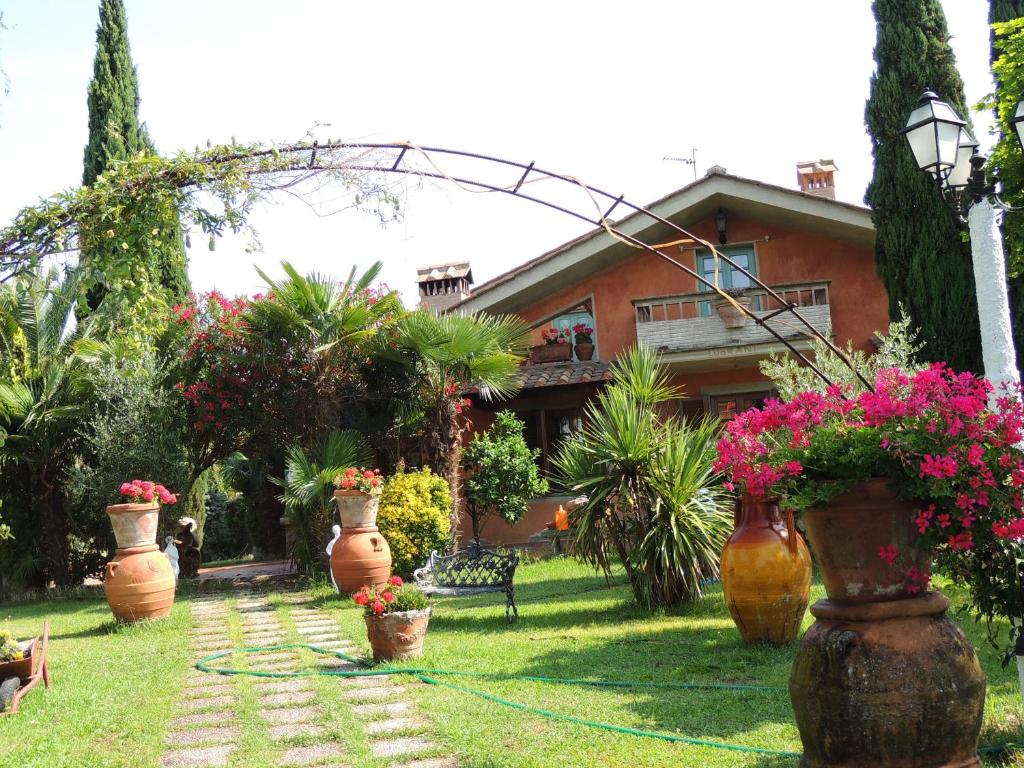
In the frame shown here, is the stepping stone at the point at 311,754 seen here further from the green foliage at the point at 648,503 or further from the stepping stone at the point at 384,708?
the green foliage at the point at 648,503

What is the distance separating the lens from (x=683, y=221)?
17375 mm

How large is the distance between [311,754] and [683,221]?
46.2 feet

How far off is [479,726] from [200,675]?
3.13 meters

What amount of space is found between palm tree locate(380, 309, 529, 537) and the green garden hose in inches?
232

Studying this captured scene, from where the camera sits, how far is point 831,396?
155 inches

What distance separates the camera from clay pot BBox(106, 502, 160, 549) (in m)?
9.91

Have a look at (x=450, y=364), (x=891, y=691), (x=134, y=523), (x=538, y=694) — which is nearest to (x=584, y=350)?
(x=450, y=364)

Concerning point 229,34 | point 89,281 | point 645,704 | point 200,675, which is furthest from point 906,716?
point 200,675

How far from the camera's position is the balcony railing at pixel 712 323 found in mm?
15844

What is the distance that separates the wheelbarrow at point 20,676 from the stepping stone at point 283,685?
5.17 feet

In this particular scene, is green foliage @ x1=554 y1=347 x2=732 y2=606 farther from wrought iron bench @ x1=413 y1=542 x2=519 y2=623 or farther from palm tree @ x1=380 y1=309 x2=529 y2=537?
palm tree @ x1=380 y1=309 x2=529 y2=537

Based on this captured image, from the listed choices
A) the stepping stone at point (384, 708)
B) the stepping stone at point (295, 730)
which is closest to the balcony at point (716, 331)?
the stepping stone at point (384, 708)

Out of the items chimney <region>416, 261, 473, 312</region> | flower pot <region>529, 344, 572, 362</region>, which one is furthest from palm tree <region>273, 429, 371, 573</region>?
chimney <region>416, 261, 473, 312</region>

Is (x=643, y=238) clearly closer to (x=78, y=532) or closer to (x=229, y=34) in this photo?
(x=78, y=532)
